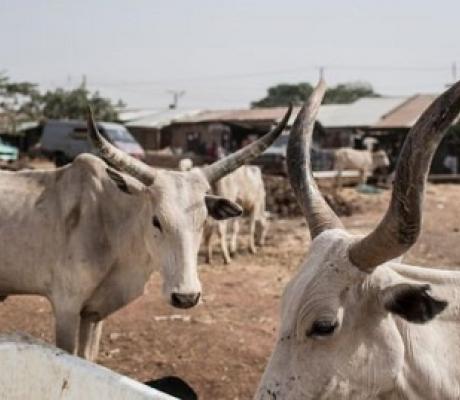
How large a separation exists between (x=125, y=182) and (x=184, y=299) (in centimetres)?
101

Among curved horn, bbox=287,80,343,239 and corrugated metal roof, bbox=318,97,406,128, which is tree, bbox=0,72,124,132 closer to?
corrugated metal roof, bbox=318,97,406,128

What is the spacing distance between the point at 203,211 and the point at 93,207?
2.70ft

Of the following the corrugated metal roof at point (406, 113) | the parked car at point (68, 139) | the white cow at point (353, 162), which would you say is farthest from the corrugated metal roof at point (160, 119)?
the white cow at point (353, 162)

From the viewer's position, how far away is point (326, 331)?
2.75 meters

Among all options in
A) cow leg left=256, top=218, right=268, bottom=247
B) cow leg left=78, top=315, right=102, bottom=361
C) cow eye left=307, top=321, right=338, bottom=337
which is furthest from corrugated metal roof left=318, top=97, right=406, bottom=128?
cow eye left=307, top=321, right=338, bottom=337

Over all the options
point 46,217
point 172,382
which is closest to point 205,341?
point 46,217

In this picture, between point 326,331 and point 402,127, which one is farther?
point 402,127

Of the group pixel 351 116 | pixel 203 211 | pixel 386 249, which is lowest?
pixel 351 116

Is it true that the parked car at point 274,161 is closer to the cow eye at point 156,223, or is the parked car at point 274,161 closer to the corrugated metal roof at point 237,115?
the corrugated metal roof at point 237,115

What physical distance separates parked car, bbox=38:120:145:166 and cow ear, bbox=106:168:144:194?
895 inches

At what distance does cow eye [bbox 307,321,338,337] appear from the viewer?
107 inches

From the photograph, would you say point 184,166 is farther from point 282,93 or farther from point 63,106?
point 282,93

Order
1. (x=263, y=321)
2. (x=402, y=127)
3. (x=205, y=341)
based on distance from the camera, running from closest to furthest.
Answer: (x=205, y=341)
(x=263, y=321)
(x=402, y=127)

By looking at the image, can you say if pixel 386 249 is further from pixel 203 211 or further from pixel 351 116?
pixel 351 116
